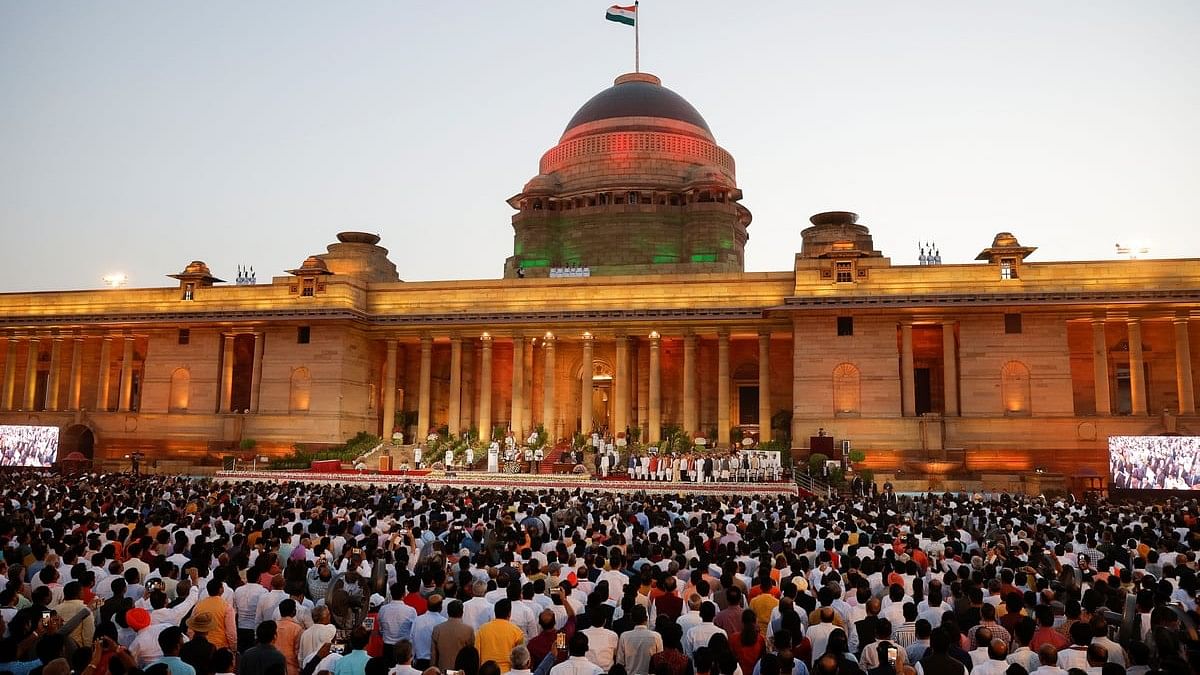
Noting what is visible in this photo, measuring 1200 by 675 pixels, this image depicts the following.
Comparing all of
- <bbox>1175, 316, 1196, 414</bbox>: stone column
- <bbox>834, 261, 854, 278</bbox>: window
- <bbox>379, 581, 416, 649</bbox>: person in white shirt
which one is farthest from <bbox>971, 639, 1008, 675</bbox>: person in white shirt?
<bbox>1175, 316, 1196, 414</bbox>: stone column

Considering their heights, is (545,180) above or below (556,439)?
above

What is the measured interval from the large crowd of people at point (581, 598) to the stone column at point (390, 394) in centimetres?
2950

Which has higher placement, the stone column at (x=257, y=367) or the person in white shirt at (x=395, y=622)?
the stone column at (x=257, y=367)

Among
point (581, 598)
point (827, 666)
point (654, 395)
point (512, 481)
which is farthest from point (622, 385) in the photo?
point (827, 666)

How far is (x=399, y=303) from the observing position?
5044 cm

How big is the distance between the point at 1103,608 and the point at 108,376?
54013 mm

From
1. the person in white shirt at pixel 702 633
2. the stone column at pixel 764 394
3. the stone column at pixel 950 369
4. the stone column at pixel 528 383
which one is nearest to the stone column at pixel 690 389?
the stone column at pixel 764 394

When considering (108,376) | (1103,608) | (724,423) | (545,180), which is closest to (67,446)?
(108,376)

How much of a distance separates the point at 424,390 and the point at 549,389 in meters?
7.43

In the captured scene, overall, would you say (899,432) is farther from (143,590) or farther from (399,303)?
(143,590)

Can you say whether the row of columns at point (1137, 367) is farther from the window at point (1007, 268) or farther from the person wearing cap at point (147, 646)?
the person wearing cap at point (147, 646)

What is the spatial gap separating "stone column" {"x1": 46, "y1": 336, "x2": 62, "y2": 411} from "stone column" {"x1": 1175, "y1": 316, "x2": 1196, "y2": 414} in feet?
196

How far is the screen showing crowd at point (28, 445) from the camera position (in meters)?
43.9

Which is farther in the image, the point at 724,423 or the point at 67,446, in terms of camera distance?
the point at 67,446
